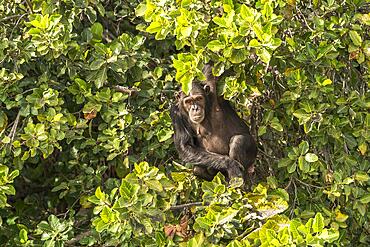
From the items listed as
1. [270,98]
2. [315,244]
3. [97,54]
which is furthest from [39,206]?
[315,244]

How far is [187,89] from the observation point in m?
3.10

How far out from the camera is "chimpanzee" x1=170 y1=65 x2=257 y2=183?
129 inches

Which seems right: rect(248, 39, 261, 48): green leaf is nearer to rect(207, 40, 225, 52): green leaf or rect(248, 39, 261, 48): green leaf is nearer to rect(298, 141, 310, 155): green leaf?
rect(207, 40, 225, 52): green leaf

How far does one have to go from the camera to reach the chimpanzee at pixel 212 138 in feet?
10.7

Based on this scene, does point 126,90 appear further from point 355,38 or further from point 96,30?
point 355,38

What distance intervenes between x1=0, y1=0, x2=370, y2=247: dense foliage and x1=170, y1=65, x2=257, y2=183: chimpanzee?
8cm

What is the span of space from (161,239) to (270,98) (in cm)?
87

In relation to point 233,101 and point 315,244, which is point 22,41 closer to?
point 233,101

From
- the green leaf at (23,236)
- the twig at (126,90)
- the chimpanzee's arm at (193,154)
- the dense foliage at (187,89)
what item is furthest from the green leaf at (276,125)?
the green leaf at (23,236)

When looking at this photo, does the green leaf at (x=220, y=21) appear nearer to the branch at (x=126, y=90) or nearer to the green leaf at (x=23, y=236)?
the branch at (x=126, y=90)

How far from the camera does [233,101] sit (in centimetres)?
338

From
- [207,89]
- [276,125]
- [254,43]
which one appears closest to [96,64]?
[207,89]

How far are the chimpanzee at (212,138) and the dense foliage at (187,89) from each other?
76 millimetres

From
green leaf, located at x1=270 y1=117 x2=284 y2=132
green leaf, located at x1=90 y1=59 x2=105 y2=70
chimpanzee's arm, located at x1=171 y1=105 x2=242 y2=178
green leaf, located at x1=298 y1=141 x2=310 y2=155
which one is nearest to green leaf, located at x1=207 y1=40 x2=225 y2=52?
chimpanzee's arm, located at x1=171 y1=105 x2=242 y2=178
